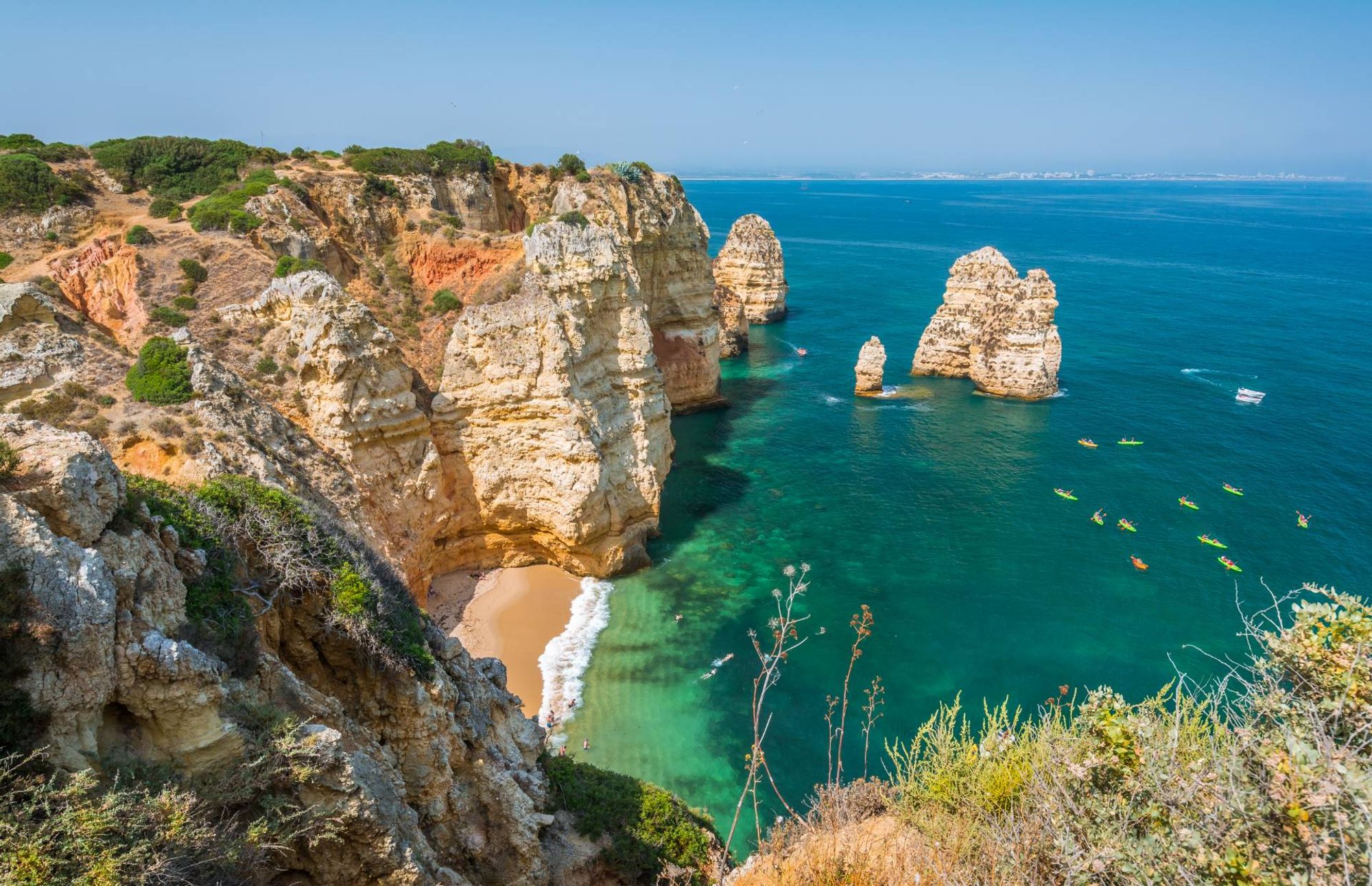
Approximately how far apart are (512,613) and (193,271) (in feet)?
50.9

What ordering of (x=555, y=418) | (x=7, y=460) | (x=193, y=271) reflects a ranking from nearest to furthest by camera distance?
(x=7, y=460), (x=193, y=271), (x=555, y=418)

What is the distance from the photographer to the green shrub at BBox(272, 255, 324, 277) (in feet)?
73.9

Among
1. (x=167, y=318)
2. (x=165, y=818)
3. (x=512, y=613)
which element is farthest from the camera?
(x=512, y=613)

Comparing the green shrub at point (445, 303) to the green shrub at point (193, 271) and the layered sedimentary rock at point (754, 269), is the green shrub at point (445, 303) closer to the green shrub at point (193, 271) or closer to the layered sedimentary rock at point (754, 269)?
the green shrub at point (193, 271)

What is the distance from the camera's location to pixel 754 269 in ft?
223

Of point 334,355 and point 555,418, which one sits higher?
point 334,355

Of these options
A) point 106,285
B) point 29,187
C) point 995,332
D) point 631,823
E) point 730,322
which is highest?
point 29,187

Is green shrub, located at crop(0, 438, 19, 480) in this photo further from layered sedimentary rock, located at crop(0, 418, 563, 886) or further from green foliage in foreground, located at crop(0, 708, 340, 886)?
green foliage in foreground, located at crop(0, 708, 340, 886)

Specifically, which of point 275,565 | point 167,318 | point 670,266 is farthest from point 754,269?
point 275,565

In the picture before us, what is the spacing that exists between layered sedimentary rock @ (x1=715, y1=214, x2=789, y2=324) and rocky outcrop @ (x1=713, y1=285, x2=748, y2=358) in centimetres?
746

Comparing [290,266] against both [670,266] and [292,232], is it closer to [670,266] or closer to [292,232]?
[292,232]

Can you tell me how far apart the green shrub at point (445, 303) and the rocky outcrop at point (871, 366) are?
31.1 meters

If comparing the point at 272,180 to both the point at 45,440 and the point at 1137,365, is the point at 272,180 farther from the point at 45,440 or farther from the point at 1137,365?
the point at 1137,365

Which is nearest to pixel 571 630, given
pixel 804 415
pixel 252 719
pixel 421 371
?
pixel 421 371
